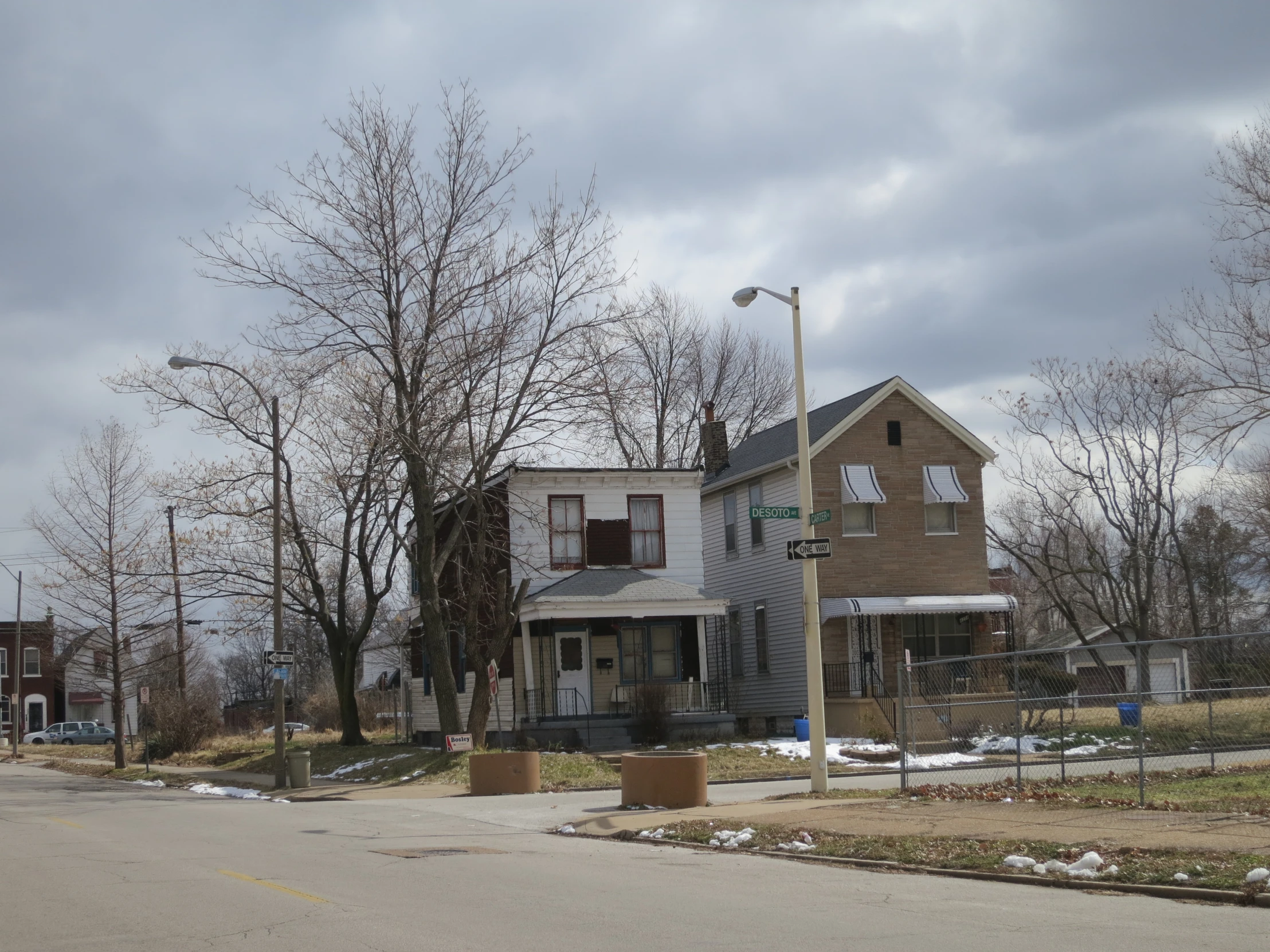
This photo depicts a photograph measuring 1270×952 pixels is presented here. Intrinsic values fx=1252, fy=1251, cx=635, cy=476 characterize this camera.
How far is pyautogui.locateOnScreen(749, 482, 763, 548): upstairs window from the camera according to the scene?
3725 centimetres

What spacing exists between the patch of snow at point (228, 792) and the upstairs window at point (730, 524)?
1730 cm

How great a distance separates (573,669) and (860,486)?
9.46m

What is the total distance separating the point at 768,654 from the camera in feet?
121

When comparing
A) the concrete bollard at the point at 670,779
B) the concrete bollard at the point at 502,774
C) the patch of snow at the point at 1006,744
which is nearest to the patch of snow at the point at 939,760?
the patch of snow at the point at 1006,744

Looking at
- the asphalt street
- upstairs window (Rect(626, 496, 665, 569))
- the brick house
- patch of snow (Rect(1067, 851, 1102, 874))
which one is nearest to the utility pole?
upstairs window (Rect(626, 496, 665, 569))

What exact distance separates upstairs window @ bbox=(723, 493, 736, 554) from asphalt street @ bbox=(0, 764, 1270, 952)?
2343 cm

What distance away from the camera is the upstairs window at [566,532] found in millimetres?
34531

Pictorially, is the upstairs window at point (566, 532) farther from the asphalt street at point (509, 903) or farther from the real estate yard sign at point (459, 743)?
the asphalt street at point (509, 903)

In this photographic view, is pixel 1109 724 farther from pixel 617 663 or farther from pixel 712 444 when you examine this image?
pixel 712 444

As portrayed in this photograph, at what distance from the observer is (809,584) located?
60.8 feet

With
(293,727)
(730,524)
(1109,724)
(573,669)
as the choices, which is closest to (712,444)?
(730,524)

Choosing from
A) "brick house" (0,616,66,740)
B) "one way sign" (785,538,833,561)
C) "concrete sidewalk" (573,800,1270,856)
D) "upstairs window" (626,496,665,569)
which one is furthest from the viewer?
"brick house" (0,616,66,740)

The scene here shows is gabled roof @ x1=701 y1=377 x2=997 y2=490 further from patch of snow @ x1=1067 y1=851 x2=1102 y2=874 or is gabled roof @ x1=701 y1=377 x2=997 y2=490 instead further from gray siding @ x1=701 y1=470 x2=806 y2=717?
patch of snow @ x1=1067 y1=851 x2=1102 y2=874

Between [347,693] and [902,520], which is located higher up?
[902,520]
